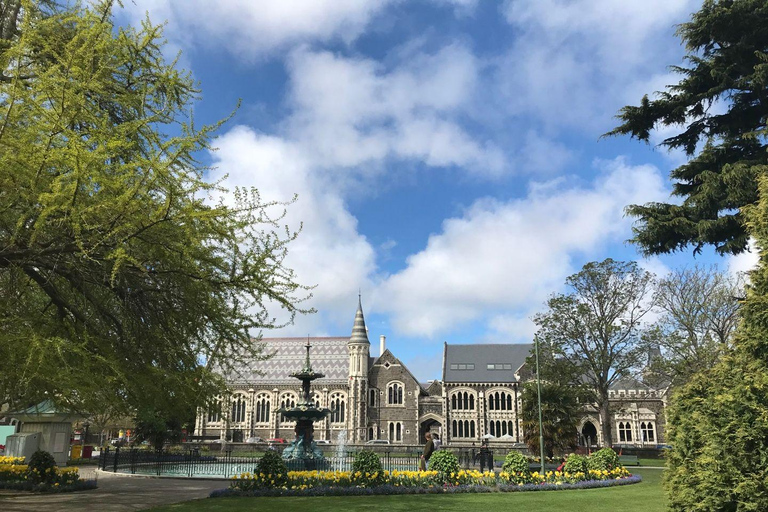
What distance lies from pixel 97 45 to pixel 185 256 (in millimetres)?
3374

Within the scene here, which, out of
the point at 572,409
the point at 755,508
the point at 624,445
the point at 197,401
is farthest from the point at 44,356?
the point at 624,445

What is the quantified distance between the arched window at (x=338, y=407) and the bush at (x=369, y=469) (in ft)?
150

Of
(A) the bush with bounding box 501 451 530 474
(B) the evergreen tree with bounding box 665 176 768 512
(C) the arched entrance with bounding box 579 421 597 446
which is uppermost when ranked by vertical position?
(B) the evergreen tree with bounding box 665 176 768 512

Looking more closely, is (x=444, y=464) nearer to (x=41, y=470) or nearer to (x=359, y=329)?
(x=41, y=470)

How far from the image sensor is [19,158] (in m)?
6.93

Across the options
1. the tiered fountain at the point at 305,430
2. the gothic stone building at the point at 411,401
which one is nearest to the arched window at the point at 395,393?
the gothic stone building at the point at 411,401

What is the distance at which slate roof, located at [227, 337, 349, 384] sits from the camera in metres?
64.2

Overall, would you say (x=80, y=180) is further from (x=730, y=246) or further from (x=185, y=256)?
(x=730, y=246)

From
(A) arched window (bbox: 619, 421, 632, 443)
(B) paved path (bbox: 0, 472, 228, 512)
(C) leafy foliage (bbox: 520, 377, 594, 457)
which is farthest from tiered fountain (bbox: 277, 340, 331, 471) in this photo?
(A) arched window (bbox: 619, 421, 632, 443)

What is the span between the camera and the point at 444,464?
17828 mm

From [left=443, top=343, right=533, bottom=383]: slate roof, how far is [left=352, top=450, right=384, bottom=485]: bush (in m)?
43.4

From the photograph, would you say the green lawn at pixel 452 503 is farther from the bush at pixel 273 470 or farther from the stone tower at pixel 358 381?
the stone tower at pixel 358 381

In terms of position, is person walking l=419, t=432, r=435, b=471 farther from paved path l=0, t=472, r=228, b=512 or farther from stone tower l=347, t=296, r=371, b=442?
stone tower l=347, t=296, r=371, b=442

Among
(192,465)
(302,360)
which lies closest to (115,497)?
(192,465)
